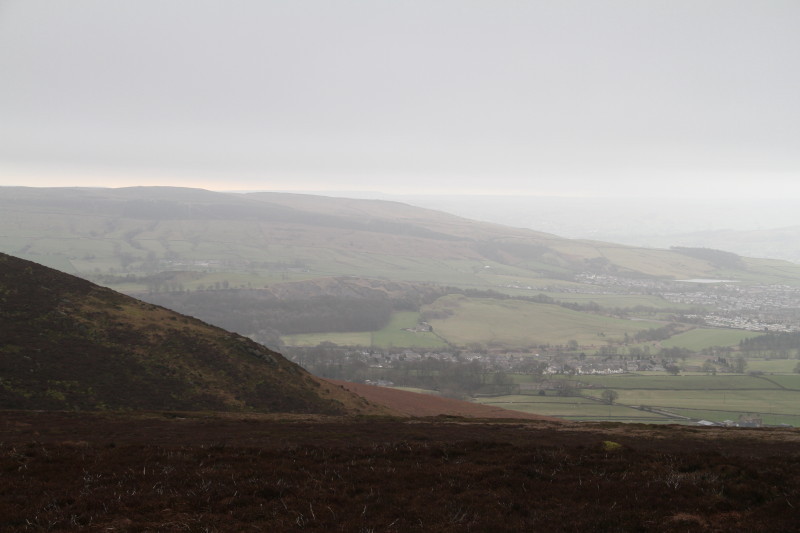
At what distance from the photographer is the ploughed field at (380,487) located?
12.6 metres

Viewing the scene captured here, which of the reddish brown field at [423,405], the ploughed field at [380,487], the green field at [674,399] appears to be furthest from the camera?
the green field at [674,399]

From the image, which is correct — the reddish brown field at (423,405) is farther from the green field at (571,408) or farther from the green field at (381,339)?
the green field at (381,339)

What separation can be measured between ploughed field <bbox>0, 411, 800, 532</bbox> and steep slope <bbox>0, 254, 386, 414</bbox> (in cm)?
1912

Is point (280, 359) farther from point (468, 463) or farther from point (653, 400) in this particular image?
point (653, 400)

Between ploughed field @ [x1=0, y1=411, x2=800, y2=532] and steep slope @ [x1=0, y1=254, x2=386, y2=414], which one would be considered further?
steep slope @ [x1=0, y1=254, x2=386, y2=414]

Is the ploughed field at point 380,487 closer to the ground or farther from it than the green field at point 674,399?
farther from it

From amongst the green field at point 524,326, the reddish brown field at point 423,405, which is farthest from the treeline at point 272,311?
the reddish brown field at point 423,405

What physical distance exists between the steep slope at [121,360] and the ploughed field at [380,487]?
1912cm

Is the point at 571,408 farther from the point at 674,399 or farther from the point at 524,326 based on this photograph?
the point at 524,326

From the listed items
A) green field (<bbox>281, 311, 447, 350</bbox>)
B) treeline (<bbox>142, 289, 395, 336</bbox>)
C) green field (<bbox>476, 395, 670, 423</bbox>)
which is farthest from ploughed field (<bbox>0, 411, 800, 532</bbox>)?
treeline (<bbox>142, 289, 395, 336</bbox>)

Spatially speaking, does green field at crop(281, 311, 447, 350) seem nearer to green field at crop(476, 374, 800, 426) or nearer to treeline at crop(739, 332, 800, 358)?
green field at crop(476, 374, 800, 426)

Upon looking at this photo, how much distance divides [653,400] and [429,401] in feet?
164

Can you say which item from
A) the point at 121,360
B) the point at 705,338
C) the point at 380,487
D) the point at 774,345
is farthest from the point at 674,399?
the point at 380,487

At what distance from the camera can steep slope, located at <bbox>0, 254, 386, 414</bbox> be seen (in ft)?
140
